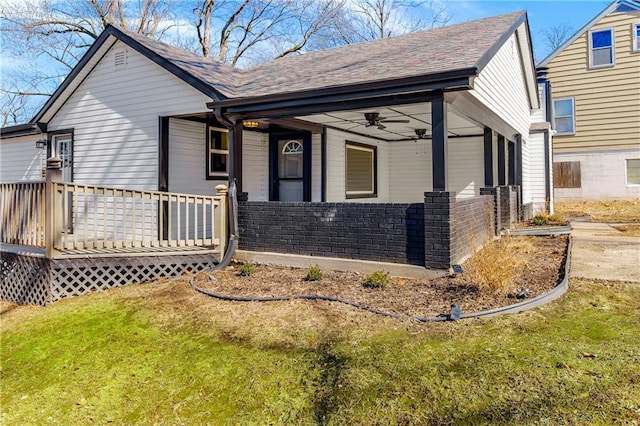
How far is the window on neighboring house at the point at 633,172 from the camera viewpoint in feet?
52.6

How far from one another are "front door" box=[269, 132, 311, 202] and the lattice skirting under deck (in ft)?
13.5

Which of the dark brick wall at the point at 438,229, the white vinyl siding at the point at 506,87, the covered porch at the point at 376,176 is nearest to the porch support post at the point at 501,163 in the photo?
the covered porch at the point at 376,176

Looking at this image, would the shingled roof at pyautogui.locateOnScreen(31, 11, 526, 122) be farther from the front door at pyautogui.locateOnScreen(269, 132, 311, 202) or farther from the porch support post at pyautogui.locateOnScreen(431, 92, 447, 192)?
the front door at pyautogui.locateOnScreen(269, 132, 311, 202)

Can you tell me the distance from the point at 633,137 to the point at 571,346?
1624 cm

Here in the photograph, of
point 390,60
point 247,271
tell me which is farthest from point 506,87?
point 247,271

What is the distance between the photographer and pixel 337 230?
6.61 metres

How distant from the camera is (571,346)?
3359 mm

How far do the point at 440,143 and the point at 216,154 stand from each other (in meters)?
5.42

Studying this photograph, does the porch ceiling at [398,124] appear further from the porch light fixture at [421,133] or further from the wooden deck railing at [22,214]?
the wooden deck railing at [22,214]

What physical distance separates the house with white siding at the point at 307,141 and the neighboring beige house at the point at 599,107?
5.17m

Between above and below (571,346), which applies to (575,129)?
above

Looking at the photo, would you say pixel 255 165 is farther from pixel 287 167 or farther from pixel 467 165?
pixel 467 165

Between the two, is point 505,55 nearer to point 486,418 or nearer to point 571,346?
point 571,346

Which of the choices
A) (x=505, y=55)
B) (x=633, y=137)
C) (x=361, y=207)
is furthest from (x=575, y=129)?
(x=361, y=207)
